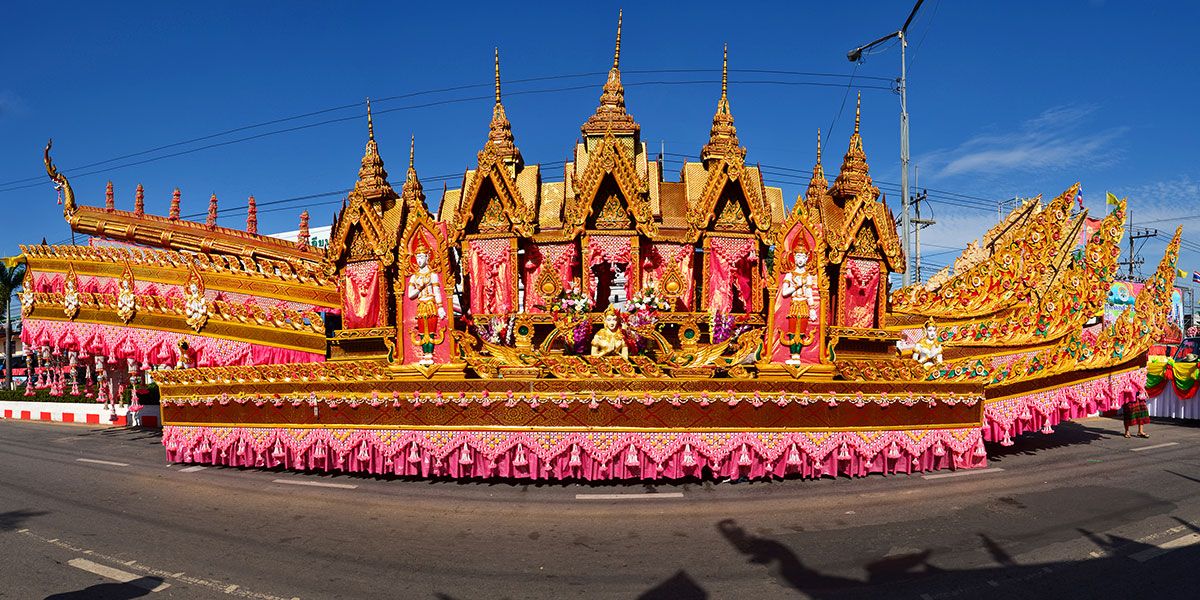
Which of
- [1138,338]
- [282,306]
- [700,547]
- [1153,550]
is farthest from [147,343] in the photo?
[1138,338]

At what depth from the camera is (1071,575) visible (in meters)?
5.34

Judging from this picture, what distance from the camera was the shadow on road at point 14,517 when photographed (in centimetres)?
721

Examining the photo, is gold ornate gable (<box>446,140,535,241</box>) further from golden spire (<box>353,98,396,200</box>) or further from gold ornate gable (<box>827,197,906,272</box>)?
gold ornate gable (<box>827,197,906,272</box>)

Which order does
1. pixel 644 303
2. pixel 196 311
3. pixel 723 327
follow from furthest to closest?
1. pixel 196 311
2. pixel 723 327
3. pixel 644 303

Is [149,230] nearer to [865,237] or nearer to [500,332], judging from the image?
[500,332]

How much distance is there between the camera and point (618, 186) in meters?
11.5

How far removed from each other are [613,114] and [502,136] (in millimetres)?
2936

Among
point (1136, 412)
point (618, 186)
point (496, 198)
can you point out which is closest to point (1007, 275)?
point (1136, 412)

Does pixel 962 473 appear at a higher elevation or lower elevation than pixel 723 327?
lower

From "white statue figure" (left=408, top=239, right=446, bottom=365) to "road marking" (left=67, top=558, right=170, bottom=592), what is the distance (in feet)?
15.0

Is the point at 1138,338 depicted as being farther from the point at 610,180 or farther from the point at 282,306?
→ the point at 282,306

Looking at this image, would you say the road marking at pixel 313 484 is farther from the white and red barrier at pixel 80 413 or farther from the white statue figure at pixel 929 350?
the white and red barrier at pixel 80 413

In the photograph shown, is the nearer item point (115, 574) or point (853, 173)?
point (115, 574)

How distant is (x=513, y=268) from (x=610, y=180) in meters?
2.65
